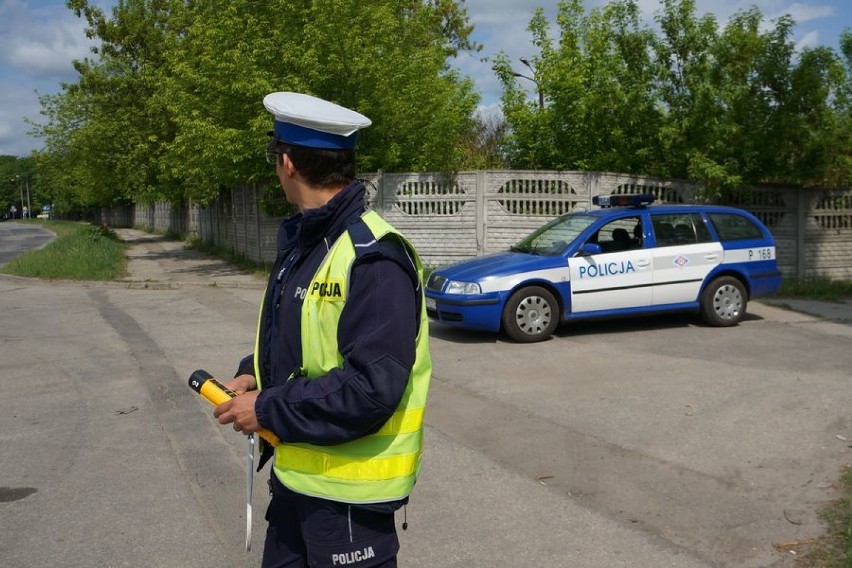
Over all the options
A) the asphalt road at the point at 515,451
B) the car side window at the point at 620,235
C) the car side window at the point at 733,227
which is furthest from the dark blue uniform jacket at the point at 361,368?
the car side window at the point at 733,227

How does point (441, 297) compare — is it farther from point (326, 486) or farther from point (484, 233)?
point (326, 486)

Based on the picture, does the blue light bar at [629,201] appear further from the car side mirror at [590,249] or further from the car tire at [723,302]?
the car tire at [723,302]

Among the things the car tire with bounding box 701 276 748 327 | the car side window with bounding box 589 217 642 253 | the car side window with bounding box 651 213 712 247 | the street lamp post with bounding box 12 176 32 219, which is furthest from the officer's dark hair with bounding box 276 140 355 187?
the street lamp post with bounding box 12 176 32 219

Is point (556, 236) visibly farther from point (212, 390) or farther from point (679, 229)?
point (212, 390)

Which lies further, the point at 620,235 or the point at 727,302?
the point at 727,302

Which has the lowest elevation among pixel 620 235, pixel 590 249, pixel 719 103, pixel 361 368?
pixel 361 368

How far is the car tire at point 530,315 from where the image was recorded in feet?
31.3

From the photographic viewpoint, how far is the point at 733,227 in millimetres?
10695

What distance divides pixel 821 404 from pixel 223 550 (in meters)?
5.04

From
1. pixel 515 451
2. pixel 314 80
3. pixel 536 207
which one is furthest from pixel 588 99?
pixel 515 451

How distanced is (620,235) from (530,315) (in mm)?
1645

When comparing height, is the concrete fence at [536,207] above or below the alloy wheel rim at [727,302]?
above

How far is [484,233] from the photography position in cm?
1565

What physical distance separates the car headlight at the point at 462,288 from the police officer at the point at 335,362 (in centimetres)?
715
